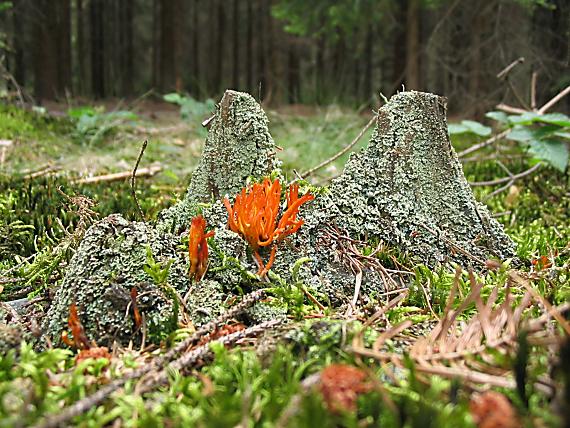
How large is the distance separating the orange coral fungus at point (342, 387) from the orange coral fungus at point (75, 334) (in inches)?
30.5

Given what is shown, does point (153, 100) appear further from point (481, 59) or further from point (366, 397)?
point (366, 397)

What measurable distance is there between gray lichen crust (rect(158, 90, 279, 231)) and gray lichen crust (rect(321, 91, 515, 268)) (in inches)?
14.6

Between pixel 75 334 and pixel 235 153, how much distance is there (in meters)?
1.19

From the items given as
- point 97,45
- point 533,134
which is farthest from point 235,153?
point 97,45

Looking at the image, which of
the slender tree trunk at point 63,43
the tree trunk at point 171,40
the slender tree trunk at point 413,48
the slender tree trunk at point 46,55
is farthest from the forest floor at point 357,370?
the slender tree trunk at point 63,43

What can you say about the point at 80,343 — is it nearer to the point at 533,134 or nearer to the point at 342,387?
the point at 342,387

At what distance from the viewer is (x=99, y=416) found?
1145 millimetres

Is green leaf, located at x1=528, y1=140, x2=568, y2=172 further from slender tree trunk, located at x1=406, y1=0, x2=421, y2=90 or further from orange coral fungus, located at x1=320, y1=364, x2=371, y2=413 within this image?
slender tree trunk, located at x1=406, y1=0, x2=421, y2=90

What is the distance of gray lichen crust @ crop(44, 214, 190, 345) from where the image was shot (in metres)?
1.61

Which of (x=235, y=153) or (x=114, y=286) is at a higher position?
(x=235, y=153)

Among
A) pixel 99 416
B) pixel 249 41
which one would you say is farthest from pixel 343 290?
pixel 249 41

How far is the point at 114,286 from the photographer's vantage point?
5.33 feet

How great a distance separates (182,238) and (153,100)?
527 inches

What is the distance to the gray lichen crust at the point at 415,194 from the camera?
92.0 inches
